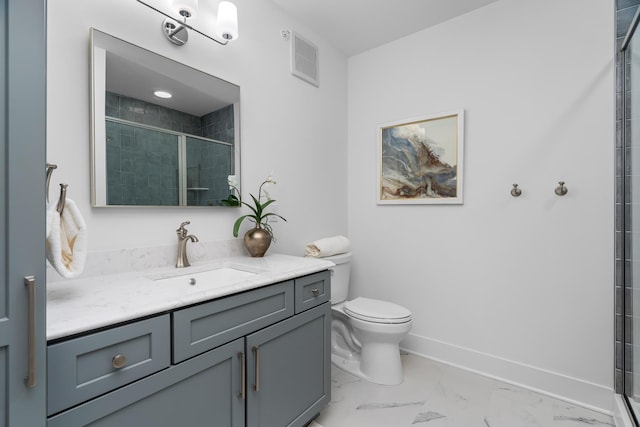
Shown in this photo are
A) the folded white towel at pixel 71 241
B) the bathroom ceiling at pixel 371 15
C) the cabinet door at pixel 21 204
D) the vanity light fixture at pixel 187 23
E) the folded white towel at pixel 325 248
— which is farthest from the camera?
the folded white towel at pixel 325 248

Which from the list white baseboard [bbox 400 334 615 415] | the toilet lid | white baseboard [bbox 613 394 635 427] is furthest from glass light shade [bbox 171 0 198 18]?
white baseboard [bbox 613 394 635 427]

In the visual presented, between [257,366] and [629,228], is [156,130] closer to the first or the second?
[257,366]

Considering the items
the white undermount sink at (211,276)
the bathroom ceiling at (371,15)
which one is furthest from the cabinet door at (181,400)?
the bathroom ceiling at (371,15)

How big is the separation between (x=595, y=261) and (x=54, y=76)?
2776mm

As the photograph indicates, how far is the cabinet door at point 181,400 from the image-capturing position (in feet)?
2.72

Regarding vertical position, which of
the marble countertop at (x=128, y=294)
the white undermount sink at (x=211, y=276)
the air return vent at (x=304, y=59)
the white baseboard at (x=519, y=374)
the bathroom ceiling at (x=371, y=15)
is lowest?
the white baseboard at (x=519, y=374)

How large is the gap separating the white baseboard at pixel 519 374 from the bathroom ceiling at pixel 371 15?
236 cm

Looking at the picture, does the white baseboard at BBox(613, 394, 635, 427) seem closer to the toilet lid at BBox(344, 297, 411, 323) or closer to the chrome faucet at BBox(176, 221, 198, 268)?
the toilet lid at BBox(344, 297, 411, 323)

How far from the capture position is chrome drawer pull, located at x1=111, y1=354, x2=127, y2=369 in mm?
849

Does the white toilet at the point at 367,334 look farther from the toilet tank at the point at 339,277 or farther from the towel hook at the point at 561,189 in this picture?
the towel hook at the point at 561,189

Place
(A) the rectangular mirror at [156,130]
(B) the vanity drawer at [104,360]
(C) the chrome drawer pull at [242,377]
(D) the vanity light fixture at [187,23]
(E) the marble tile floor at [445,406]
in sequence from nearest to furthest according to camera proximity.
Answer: (B) the vanity drawer at [104,360] < (C) the chrome drawer pull at [242,377] < (A) the rectangular mirror at [156,130] < (D) the vanity light fixture at [187,23] < (E) the marble tile floor at [445,406]

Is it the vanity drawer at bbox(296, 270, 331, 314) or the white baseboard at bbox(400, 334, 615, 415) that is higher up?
the vanity drawer at bbox(296, 270, 331, 314)

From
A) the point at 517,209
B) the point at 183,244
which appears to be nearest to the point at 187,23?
the point at 183,244

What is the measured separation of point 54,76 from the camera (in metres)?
1.21
